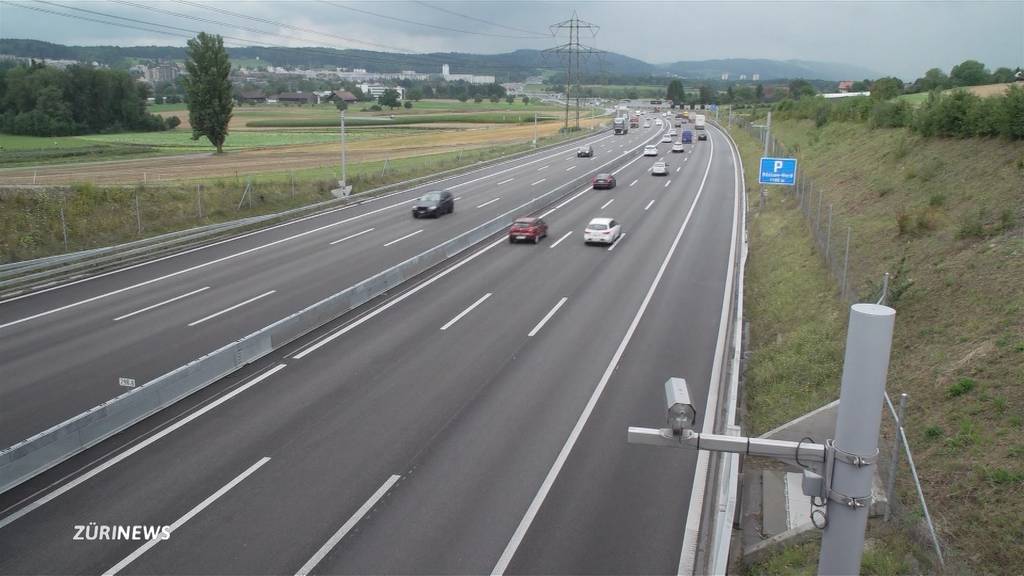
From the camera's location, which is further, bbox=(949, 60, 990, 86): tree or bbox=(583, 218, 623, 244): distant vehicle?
bbox=(949, 60, 990, 86): tree

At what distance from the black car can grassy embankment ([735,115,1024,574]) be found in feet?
58.8

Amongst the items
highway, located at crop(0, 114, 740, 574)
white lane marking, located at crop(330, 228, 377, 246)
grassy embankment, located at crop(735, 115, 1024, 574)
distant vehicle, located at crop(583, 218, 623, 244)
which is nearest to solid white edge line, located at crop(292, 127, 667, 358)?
highway, located at crop(0, 114, 740, 574)

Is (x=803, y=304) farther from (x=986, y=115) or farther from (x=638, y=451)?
(x=986, y=115)

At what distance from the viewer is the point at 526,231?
35.1 metres

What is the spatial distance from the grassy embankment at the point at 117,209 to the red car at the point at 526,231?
15279mm

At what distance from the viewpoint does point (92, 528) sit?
1107 cm

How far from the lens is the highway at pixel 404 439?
1068cm

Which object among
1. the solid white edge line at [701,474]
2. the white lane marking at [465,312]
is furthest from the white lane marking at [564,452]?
the white lane marking at [465,312]

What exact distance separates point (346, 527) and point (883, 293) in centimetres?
1280

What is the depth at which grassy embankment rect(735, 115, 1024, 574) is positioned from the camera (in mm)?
10203

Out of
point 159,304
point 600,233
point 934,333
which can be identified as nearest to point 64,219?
point 159,304

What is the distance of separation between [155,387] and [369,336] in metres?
6.48

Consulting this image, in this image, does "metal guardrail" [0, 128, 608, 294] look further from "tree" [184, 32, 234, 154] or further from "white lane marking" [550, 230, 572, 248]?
"tree" [184, 32, 234, 154]

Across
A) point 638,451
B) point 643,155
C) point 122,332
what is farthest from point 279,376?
point 643,155
